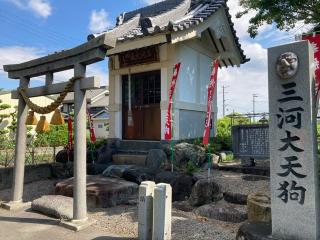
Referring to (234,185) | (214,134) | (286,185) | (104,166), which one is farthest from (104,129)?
(286,185)

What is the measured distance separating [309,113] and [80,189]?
4.42m

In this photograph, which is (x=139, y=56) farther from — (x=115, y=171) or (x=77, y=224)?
(x=77, y=224)

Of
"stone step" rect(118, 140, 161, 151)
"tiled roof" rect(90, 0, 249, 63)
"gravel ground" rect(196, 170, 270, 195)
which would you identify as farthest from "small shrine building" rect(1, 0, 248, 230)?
"gravel ground" rect(196, 170, 270, 195)

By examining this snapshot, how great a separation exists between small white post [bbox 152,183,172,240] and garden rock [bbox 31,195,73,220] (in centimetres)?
230

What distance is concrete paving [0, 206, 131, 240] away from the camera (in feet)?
19.0

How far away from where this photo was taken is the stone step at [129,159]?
1102 cm

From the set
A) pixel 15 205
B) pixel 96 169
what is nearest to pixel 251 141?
pixel 96 169

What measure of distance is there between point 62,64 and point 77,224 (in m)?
3.45

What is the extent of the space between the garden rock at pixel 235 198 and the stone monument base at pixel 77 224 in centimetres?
296

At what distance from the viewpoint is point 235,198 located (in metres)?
7.12

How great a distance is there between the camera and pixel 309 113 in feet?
13.3

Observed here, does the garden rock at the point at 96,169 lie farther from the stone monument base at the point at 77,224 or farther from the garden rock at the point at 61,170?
the stone monument base at the point at 77,224

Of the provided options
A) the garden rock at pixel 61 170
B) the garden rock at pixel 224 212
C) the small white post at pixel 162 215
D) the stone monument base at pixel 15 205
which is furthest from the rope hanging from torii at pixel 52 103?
the garden rock at pixel 224 212

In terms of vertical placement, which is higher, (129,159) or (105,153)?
(105,153)
